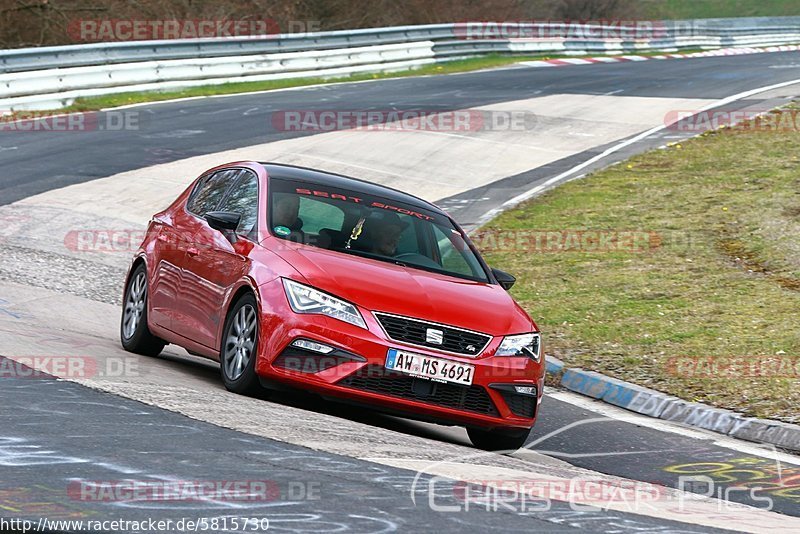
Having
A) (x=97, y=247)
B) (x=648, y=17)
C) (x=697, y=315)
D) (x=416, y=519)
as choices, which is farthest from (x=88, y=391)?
(x=648, y=17)

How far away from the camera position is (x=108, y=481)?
542 centimetres

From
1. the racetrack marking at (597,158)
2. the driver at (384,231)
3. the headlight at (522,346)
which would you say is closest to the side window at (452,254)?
the driver at (384,231)

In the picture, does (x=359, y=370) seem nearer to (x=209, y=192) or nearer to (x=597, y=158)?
(x=209, y=192)

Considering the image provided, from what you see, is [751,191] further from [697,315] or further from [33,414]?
[33,414]

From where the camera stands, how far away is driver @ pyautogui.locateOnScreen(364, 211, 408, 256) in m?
8.94

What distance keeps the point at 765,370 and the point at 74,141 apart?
14.8m

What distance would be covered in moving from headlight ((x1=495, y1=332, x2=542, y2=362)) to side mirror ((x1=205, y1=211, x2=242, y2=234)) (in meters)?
2.13

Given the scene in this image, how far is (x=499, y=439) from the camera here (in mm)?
8359

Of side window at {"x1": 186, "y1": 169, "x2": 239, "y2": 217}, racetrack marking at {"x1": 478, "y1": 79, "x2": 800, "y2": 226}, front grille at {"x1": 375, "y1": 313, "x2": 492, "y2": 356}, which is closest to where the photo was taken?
front grille at {"x1": 375, "y1": 313, "x2": 492, "y2": 356}

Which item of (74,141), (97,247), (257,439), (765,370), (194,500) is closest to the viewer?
(194,500)

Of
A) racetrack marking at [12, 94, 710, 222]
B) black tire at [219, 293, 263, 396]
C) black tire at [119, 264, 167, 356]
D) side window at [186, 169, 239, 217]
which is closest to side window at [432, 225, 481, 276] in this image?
black tire at [219, 293, 263, 396]

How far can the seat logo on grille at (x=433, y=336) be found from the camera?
7828 mm

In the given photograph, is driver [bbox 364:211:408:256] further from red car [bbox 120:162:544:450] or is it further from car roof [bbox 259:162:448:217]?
car roof [bbox 259:162:448:217]

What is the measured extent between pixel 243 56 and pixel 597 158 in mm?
12003
